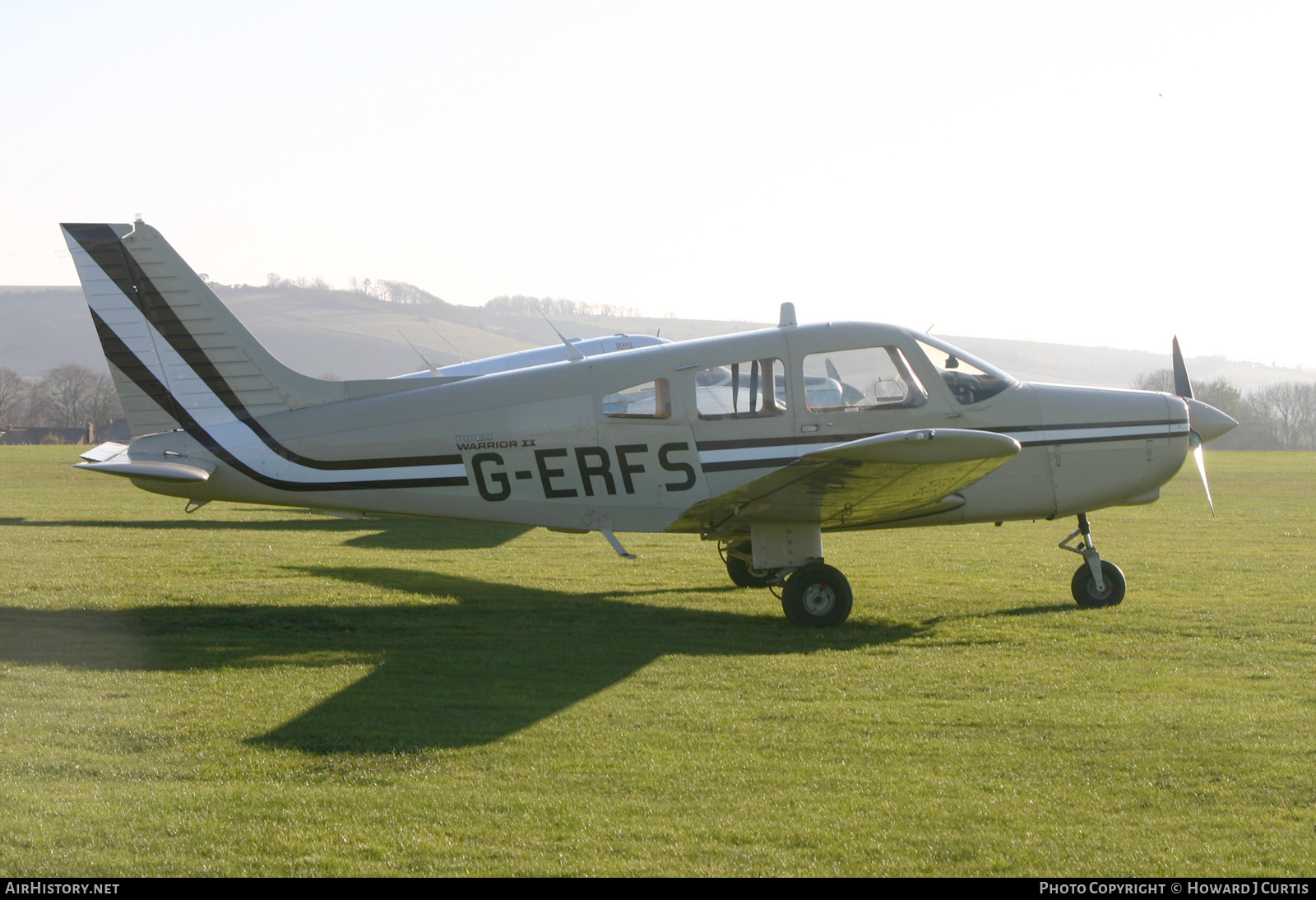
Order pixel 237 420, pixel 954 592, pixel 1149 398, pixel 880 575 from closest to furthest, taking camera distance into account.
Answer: pixel 237 420
pixel 1149 398
pixel 954 592
pixel 880 575

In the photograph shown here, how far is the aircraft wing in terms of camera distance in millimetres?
7551

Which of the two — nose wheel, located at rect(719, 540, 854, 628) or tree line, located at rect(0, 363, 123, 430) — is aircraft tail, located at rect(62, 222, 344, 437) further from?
tree line, located at rect(0, 363, 123, 430)

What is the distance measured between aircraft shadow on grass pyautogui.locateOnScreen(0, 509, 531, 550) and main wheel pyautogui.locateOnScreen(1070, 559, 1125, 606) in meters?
8.12

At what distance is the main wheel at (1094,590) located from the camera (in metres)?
10.1

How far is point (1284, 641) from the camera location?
8.48 metres

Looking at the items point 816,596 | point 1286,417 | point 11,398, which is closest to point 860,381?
point 816,596

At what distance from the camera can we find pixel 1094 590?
1009 cm

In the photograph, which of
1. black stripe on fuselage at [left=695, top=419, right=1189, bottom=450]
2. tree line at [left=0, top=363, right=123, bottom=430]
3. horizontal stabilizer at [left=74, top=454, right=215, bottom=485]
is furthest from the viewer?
tree line at [left=0, top=363, right=123, bottom=430]

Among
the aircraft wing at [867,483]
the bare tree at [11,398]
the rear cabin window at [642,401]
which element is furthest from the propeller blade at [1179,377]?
the bare tree at [11,398]

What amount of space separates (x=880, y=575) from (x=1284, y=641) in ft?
14.9

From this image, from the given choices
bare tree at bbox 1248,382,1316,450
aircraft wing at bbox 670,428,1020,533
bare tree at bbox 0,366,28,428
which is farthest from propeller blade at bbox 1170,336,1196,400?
bare tree at bbox 0,366,28,428

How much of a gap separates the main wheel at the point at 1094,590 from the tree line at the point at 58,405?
97.3m

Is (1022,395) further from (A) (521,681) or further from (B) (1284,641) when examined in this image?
(A) (521,681)
